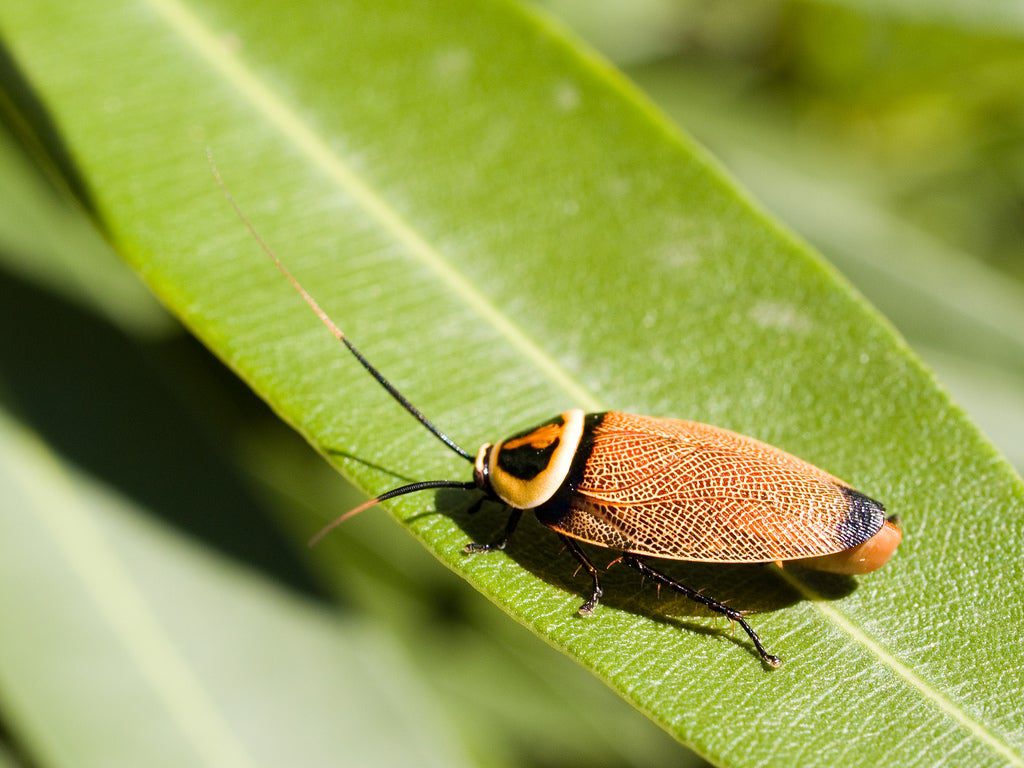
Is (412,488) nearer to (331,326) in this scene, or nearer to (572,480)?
(572,480)

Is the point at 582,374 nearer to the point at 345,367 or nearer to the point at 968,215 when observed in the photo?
the point at 345,367

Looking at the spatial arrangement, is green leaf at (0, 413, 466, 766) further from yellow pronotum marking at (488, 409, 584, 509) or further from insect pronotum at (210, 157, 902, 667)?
yellow pronotum marking at (488, 409, 584, 509)

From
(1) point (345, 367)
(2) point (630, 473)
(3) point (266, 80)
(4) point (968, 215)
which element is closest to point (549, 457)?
(2) point (630, 473)

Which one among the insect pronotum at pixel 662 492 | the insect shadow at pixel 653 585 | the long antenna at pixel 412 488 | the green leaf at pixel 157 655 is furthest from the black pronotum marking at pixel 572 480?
the green leaf at pixel 157 655

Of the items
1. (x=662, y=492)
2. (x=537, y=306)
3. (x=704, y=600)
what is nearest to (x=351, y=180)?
(x=537, y=306)

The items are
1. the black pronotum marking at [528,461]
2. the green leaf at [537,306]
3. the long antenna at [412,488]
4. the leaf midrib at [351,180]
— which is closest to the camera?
the green leaf at [537,306]

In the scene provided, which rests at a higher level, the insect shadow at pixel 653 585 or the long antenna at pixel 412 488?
the long antenna at pixel 412 488

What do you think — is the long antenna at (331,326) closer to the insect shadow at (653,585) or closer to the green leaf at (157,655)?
the insect shadow at (653,585)
